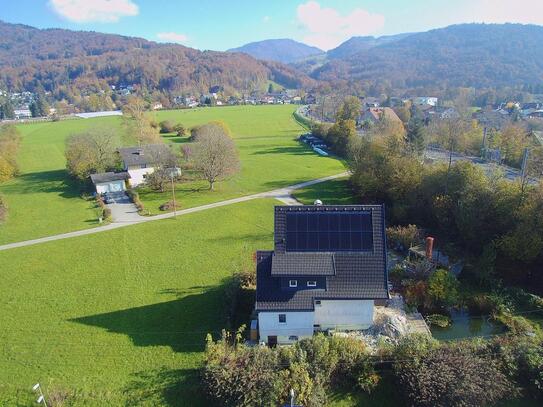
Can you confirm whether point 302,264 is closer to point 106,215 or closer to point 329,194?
point 329,194

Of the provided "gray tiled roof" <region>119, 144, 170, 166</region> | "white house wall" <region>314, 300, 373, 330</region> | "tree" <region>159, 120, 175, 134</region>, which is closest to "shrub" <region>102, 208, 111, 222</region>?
"gray tiled roof" <region>119, 144, 170, 166</region>

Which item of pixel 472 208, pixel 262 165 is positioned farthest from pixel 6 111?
pixel 472 208

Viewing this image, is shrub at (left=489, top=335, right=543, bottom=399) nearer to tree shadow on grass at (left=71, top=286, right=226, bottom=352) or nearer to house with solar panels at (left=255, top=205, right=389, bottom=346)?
house with solar panels at (left=255, top=205, right=389, bottom=346)

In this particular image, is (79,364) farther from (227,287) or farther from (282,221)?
(282,221)

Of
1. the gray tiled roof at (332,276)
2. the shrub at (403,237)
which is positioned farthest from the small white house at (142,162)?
the gray tiled roof at (332,276)

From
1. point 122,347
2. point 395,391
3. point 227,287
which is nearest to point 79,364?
point 122,347

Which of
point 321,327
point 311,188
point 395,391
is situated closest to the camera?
point 395,391

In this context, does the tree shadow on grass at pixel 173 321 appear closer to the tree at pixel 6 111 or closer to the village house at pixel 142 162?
the village house at pixel 142 162
